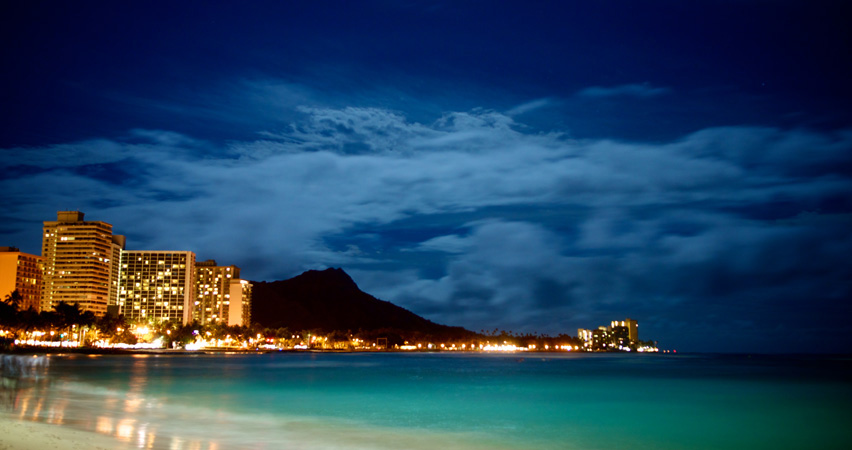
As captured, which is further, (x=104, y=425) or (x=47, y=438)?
(x=104, y=425)

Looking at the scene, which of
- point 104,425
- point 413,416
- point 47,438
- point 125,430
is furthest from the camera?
point 413,416

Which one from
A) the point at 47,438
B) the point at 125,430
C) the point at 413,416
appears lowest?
the point at 413,416

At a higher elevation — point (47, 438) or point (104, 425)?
point (47, 438)

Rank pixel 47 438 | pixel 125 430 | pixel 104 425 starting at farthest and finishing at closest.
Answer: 1. pixel 104 425
2. pixel 125 430
3. pixel 47 438

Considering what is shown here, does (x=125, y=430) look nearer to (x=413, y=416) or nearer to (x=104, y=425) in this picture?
(x=104, y=425)

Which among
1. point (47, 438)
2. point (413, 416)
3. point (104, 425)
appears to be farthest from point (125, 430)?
point (413, 416)

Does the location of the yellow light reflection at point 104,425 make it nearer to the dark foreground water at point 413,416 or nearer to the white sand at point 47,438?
the dark foreground water at point 413,416

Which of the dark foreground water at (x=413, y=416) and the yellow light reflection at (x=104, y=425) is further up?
the yellow light reflection at (x=104, y=425)

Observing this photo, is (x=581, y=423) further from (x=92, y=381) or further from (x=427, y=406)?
(x=92, y=381)

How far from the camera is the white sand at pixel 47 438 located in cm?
1755

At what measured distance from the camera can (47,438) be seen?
18.9 m

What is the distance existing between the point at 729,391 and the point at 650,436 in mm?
31738

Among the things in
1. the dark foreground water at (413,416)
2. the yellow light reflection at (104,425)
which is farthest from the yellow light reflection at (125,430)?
the yellow light reflection at (104,425)

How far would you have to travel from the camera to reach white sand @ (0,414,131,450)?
17.5 meters
